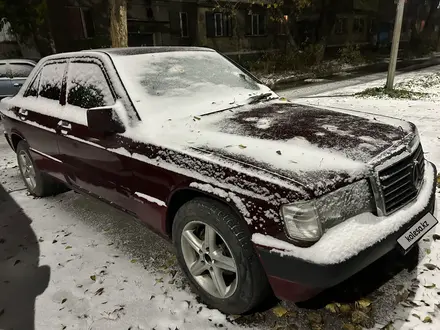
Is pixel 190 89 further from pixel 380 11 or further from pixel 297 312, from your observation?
pixel 380 11

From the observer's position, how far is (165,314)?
8.30 feet

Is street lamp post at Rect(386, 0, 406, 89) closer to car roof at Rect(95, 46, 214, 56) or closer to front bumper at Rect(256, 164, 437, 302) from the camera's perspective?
car roof at Rect(95, 46, 214, 56)

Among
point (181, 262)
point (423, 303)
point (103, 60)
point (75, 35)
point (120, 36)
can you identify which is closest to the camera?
point (423, 303)

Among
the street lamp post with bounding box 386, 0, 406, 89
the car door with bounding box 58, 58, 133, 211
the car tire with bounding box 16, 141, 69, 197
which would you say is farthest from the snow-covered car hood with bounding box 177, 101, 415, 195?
the street lamp post with bounding box 386, 0, 406, 89

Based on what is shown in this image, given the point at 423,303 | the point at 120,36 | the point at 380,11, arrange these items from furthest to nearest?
the point at 380,11 → the point at 120,36 → the point at 423,303

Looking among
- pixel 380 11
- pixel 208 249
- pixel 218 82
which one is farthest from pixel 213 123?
pixel 380 11

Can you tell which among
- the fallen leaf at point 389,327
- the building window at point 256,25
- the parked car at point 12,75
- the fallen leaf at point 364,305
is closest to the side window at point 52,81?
the fallen leaf at point 364,305

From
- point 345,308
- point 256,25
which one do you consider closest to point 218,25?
point 256,25

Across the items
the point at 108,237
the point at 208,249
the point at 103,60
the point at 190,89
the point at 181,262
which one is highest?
the point at 103,60

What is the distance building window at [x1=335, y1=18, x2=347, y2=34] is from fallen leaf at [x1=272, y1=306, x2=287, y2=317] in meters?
32.7

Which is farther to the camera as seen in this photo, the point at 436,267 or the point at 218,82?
the point at 218,82

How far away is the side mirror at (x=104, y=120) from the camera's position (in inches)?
107

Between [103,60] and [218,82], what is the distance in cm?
108

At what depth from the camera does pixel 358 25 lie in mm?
33281
